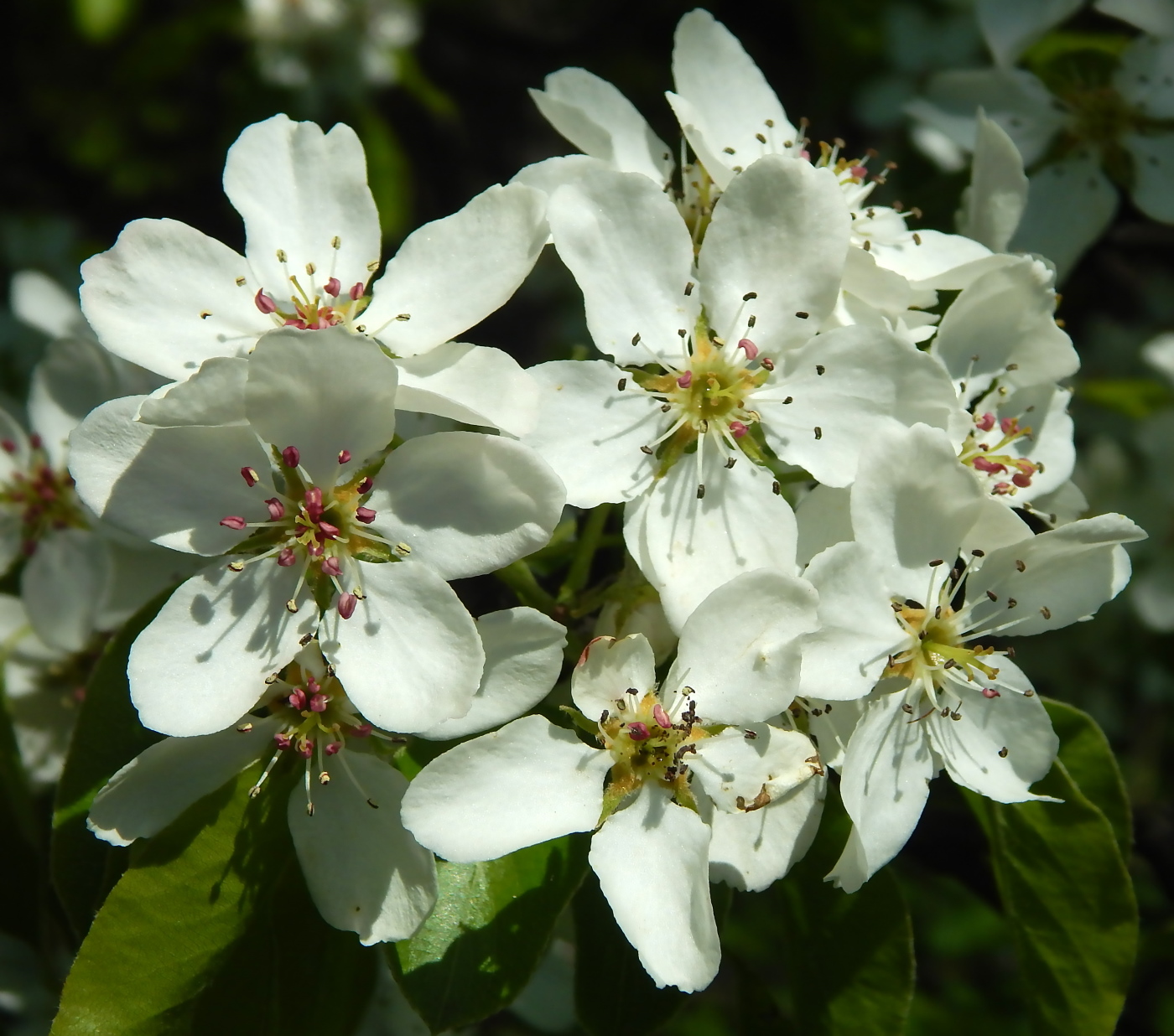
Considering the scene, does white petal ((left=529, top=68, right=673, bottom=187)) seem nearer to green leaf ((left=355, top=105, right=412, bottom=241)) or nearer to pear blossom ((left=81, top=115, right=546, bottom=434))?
pear blossom ((left=81, top=115, right=546, bottom=434))

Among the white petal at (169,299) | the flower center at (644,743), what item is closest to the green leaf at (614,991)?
the flower center at (644,743)

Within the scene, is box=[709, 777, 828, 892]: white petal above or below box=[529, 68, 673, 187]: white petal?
below

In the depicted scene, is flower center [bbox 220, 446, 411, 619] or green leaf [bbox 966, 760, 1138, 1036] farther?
green leaf [bbox 966, 760, 1138, 1036]

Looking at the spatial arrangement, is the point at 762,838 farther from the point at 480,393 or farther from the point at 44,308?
the point at 44,308

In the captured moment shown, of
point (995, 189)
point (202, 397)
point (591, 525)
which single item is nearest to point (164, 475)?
point (202, 397)

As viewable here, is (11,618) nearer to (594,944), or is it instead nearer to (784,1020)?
(594,944)

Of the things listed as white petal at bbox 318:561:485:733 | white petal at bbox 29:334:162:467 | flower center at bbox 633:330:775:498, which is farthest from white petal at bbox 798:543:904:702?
white petal at bbox 29:334:162:467

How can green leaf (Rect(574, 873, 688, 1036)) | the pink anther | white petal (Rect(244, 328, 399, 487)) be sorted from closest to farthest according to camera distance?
white petal (Rect(244, 328, 399, 487)), green leaf (Rect(574, 873, 688, 1036)), the pink anther
